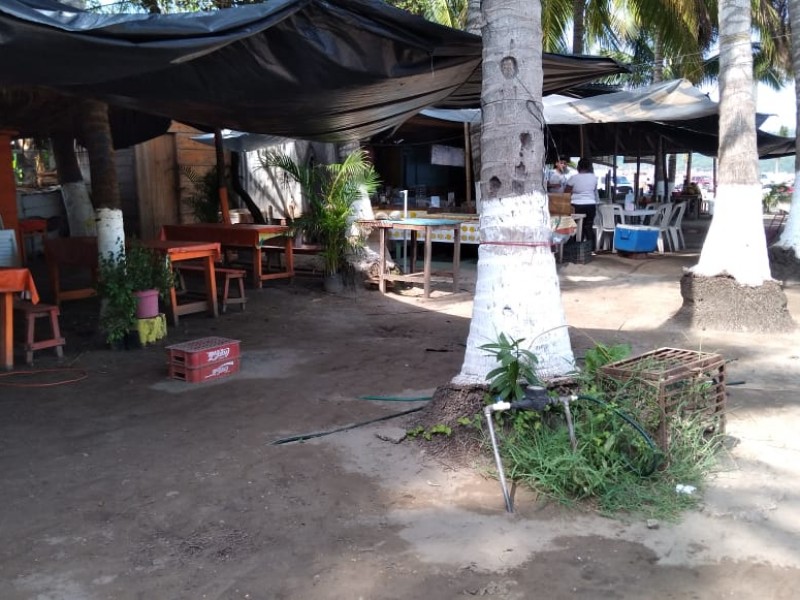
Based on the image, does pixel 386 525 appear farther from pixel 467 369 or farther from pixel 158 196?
pixel 158 196

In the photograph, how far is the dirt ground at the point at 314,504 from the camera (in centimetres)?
292

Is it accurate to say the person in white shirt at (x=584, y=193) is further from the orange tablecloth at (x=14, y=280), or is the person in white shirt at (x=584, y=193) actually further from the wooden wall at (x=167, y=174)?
the orange tablecloth at (x=14, y=280)

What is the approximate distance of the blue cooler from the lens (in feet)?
42.6

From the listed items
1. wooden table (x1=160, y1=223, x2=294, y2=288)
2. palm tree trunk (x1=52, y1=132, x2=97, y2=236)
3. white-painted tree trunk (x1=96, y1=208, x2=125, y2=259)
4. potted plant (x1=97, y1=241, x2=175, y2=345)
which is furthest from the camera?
palm tree trunk (x1=52, y1=132, x2=97, y2=236)

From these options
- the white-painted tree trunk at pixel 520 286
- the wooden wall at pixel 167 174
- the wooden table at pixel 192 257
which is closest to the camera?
the white-painted tree trunk at pixel 520 286

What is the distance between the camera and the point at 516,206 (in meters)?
4.21

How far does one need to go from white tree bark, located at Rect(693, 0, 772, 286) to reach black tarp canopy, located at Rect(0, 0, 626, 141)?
1.75m

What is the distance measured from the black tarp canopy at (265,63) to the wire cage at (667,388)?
2.87 metres

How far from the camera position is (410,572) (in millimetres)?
→ 2977

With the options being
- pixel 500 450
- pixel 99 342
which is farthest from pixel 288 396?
pixel 99 342

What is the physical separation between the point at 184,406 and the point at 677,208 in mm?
12398

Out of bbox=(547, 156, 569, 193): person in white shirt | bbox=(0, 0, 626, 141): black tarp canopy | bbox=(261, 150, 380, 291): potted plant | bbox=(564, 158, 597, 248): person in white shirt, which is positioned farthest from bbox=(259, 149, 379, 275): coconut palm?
bbox=(547, 156, 569, 193): person in white shirt

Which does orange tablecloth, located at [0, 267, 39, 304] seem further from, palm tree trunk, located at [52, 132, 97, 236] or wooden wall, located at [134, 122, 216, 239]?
wooden wall, located at [134, 122, 216, 239]

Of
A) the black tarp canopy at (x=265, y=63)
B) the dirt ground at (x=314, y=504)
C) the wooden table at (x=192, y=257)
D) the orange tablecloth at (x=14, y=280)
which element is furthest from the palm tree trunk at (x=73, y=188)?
the dirt ground at (x=314, y=504)
